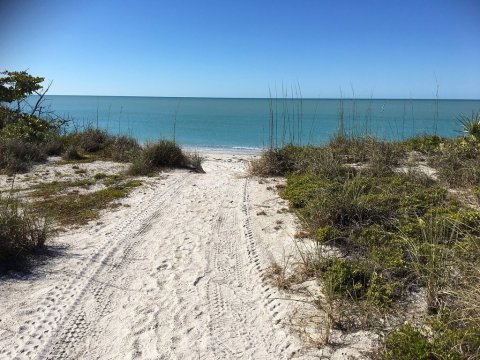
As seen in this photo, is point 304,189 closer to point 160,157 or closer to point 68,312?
point 68,312

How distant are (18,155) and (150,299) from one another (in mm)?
8645

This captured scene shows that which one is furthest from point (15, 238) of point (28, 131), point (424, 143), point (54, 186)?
point (424, 143)

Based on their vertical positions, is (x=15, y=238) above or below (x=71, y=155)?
below

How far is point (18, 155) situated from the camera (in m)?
10.8

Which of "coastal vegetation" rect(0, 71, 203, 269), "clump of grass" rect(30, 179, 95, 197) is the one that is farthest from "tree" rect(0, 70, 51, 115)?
"clump of grass" rect(30, 179, 95, 197)

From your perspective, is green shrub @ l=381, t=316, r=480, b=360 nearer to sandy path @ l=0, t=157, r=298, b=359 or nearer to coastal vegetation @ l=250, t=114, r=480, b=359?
coastal vegetation @ l=250, t=114, r=480, b=359

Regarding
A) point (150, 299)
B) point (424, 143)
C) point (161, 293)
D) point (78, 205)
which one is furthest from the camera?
point (424, 143)

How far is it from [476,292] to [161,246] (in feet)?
12.8

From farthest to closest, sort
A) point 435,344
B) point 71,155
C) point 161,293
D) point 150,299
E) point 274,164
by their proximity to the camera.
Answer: point 71,155 < point 274,164 < point 161,293 < point 150,299 < point 435,344

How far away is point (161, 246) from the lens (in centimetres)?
558

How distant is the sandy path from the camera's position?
3352 millimetres

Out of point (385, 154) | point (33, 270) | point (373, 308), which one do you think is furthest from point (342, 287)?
point (385, 154)

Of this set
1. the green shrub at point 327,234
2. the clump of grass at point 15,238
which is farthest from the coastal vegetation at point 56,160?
the green shrub at point 327,234

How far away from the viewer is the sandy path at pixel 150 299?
3.35m
